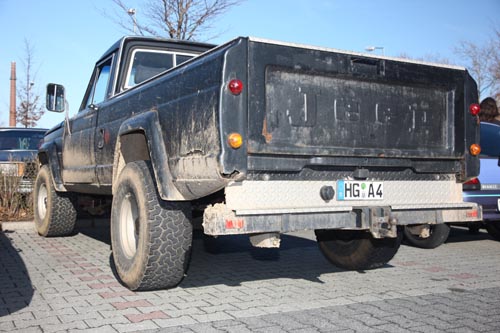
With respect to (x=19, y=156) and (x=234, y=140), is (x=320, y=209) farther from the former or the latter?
(x=19, y=156)

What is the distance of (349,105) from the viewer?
4059mm

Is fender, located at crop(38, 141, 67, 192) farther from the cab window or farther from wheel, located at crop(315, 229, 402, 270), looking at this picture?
wheel, located at crop(315, 229, 402, 270)

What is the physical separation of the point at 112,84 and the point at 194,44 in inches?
41.6

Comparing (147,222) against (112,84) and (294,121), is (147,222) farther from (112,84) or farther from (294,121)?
(112,84)

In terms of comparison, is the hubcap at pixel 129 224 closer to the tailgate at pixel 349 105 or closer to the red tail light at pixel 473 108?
the tailgate at pixel 349 105

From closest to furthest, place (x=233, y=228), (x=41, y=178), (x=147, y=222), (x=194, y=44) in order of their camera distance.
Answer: (x=233, y=228), (x=147, y=222), (x=194, y=44), (x=41, y=178)

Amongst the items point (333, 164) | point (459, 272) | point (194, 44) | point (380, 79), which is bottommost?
point (459, 272)

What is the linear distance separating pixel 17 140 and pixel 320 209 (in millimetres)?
9821

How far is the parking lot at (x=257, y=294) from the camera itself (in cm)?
350

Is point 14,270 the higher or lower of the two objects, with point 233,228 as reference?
lower

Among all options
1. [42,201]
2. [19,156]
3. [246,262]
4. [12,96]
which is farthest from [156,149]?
[12,96]

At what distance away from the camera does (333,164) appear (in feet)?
12.8

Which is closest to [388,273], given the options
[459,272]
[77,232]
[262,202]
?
[459,272]

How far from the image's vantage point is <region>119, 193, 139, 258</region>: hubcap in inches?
180
